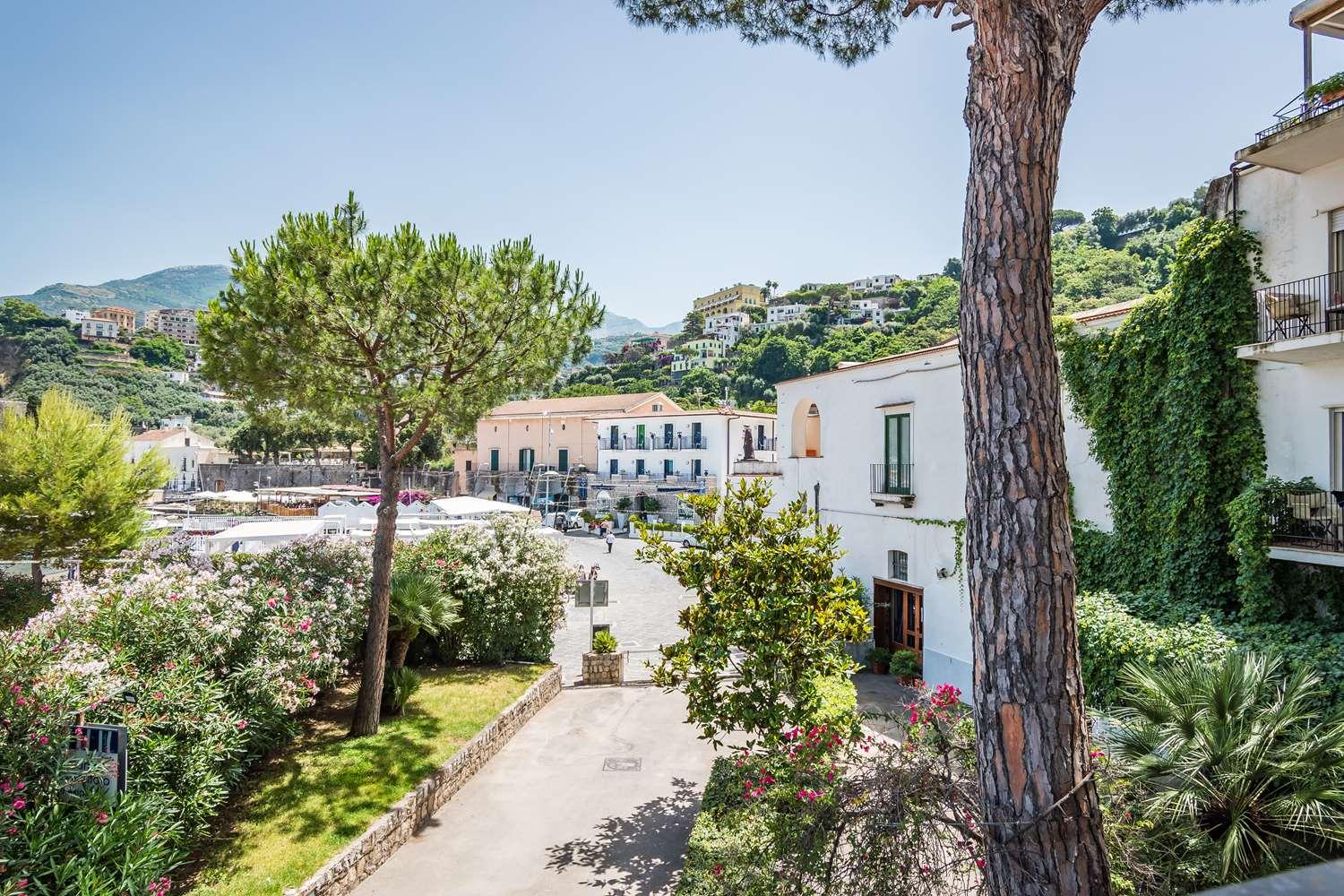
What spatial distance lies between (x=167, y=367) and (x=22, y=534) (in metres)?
119

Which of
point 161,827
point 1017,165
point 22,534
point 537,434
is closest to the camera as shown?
point 1017,165

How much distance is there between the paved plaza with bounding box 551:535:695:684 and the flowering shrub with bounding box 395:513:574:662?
3.20 ft

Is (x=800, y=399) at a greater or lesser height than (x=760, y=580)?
greater

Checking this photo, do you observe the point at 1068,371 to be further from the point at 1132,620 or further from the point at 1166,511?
the point at 1132,620

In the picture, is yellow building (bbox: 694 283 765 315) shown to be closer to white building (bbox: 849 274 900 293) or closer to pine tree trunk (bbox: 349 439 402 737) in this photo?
white building (bbox: 849 274 900 293)

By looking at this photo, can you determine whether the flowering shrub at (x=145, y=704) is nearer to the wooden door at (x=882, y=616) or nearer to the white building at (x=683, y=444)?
the wooden door at (x=882, y=616)

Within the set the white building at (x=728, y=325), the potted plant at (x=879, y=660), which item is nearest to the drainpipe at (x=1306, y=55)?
the potted plant at (x=879, y=660)

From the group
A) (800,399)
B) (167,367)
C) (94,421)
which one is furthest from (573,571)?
(167,367)

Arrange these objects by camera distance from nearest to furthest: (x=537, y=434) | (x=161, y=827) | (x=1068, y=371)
→ (x=161, y=827) → (x=1068, y=371) → (x=537, y=434)

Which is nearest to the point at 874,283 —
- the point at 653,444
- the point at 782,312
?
the point at 782,312

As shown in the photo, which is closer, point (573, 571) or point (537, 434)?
point (573, 571)

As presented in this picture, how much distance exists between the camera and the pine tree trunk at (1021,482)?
3.47m

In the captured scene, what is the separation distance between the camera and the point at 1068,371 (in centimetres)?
1079

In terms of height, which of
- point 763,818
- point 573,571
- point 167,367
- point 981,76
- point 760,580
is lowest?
point 763,818
